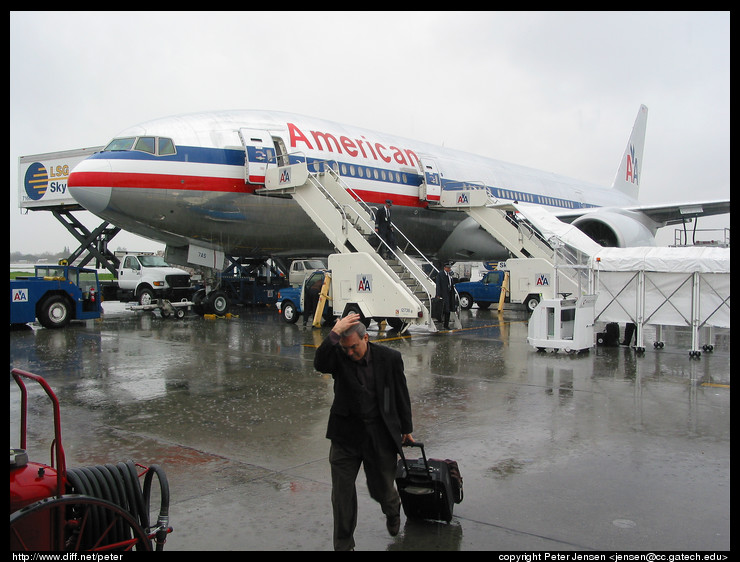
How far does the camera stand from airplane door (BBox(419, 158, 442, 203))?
58.0 ft

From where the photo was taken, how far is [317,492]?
4.26 meters

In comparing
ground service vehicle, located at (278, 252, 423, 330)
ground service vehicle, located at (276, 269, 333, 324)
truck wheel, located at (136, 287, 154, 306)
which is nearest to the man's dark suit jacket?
A: ground service vehicle, located at (278, 252, 423, 330)

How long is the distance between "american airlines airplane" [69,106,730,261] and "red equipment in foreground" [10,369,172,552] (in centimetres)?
1129

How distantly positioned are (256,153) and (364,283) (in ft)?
14.3

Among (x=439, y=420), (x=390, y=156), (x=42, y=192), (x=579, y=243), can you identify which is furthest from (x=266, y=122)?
(x=42, y=192)

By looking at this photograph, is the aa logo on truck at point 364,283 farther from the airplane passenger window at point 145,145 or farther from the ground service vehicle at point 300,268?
the ground service vehicle at point 300,268

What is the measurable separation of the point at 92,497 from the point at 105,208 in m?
11.8

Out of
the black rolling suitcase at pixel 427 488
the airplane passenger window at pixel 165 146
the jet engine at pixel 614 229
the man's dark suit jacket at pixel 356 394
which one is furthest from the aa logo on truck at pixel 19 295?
the jet engine at pixel 614 229

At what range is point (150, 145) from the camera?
541 inches

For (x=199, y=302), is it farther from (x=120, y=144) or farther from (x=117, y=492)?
(x=117, y=492)

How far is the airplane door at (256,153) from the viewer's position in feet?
46.8

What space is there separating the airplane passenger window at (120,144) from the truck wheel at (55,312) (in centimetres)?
381

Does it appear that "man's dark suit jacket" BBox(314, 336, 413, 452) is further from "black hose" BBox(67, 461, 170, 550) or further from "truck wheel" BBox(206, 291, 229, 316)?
"truck wheel" BBox(206, 291, 229, 316)
